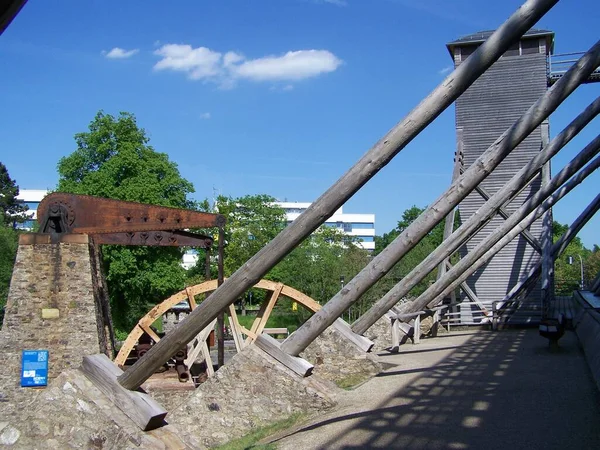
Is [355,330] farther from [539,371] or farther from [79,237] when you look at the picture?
[79,237]

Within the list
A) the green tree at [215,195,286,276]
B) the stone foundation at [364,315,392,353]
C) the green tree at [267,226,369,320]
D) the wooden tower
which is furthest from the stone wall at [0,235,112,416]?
the green tree at [215,195,286,276]

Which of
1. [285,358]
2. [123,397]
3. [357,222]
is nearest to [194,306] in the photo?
[285,358]

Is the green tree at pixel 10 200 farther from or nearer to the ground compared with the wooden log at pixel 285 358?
farther from the ground

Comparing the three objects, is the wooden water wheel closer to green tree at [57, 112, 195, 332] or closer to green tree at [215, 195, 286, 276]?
green tree at [57, 112, 195, 332]

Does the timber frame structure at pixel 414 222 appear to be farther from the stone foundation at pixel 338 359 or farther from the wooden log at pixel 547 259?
the wooden log at pixel 547 259

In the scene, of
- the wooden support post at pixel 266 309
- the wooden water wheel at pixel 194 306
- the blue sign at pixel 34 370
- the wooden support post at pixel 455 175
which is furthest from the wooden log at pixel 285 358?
the wooden support post at pixel 455 175

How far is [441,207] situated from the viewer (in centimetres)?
821

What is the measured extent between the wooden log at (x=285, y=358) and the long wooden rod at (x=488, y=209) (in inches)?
162

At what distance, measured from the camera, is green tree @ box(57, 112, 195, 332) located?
87.8ft

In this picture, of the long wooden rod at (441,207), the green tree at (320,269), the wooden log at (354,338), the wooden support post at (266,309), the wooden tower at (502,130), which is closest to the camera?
the long wooden rod at (441,207)

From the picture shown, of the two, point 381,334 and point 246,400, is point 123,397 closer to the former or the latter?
point 246,400

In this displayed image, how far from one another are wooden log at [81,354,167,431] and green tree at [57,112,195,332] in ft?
71.6

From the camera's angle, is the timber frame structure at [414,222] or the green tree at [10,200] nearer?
the timber frame structure at [414,222]

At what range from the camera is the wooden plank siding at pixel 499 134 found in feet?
66.9
